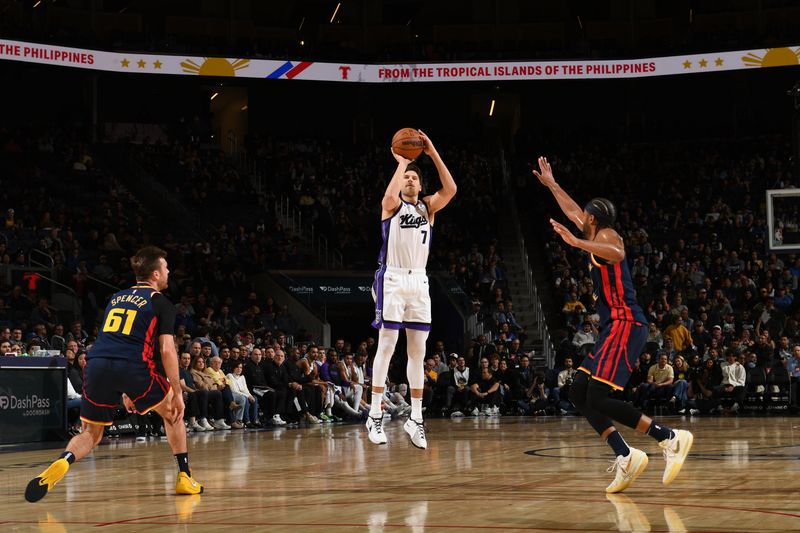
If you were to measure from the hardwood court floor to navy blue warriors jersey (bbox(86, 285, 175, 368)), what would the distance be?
930 millimetres

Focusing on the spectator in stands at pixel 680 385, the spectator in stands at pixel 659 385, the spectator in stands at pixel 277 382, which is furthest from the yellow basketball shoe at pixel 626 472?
the spectator in stands at pixel 680 385

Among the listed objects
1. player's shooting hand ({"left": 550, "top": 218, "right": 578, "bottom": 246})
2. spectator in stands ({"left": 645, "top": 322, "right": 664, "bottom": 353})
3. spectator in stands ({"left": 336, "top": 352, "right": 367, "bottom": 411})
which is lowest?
spectator in stands ({"left": 336, "top": 352, "right": 367, "bottom": 411})

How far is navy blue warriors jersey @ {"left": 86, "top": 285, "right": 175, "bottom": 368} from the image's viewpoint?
7195 millimetres

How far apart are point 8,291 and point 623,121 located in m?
24.0

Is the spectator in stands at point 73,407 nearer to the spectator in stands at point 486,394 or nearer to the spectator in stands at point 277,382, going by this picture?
the spectator in stands at point 277,382

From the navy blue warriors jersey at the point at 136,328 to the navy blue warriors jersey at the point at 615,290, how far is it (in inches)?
113

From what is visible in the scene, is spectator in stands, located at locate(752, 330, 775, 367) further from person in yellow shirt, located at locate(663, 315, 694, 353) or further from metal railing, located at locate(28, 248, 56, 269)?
metal railing, located at locate(28, 248, 56, 269)

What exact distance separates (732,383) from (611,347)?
557 inches

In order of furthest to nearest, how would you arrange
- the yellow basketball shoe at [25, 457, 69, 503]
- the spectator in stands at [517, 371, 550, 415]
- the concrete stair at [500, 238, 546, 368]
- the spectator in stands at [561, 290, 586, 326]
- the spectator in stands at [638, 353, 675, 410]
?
the concrete stair at [500, 238, 546, 368]
the spectator in stands at [561, 290, 586, 326]
the spectator in stands at [517, 371, 550, 415]
the spectator in stands at [638, 353, 675, 410]
the yellow basketball shoe at [25, 457, 69, 503]

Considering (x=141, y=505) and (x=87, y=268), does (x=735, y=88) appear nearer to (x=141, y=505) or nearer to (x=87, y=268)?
(x=87, y=268)

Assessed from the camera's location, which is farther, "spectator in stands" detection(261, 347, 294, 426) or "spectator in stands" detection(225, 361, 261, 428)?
"spectator in stands" detection(261, 347, 294, 426)

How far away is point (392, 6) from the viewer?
39.1m

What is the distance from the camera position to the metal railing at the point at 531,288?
83.0ft

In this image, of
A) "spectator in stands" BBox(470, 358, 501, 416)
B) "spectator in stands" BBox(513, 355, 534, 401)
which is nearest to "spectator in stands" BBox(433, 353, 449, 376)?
"spectator in stands" BBox(470, 358, 501, 416)
